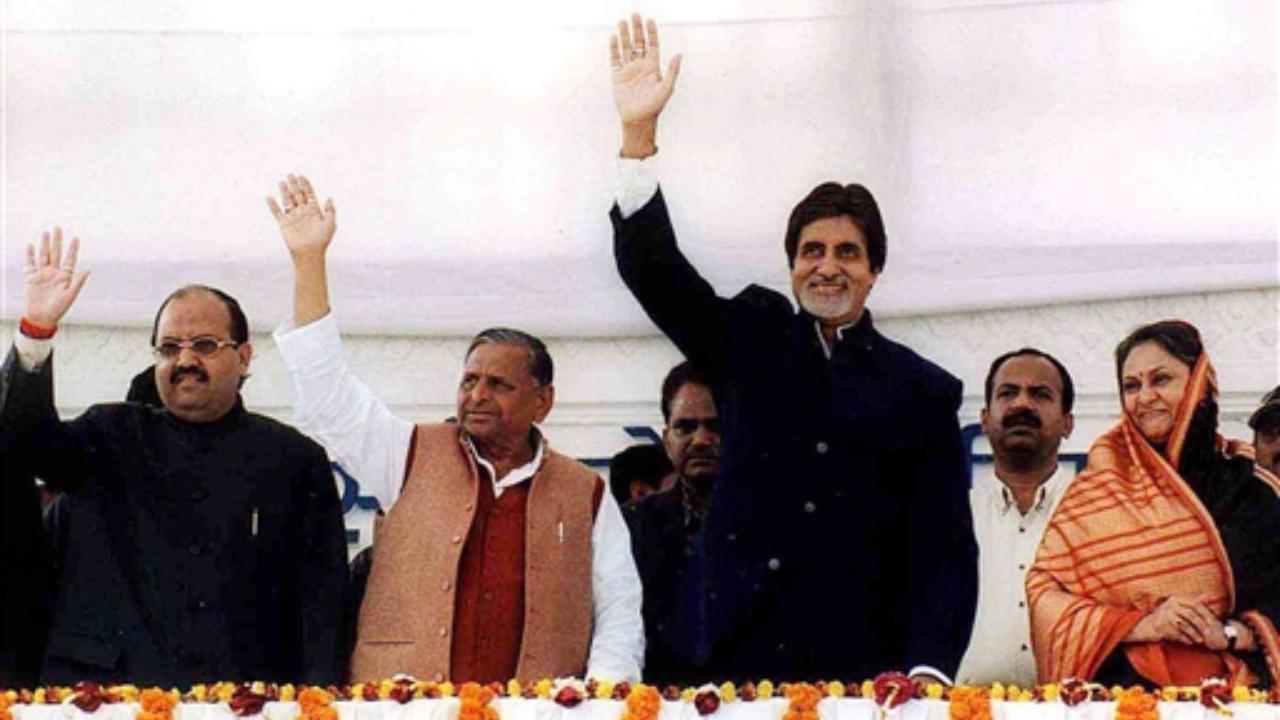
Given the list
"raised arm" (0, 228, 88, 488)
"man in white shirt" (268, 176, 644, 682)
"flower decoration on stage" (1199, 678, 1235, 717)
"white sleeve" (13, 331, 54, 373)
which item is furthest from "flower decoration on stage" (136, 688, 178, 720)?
"flower decoration on stage" (1199, 678, 1235, 717)

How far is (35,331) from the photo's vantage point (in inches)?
212

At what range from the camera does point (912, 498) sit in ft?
17.3

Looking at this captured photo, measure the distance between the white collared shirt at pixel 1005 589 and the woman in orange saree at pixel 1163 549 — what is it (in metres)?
0.13

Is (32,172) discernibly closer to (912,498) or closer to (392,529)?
(392,529)

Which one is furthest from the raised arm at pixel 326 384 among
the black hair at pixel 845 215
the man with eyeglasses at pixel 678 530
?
the black hair at pixel 845 215

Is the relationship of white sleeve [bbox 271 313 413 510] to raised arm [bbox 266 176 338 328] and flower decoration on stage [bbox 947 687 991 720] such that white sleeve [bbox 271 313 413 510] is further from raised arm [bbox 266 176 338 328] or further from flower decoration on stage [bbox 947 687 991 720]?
flower decoration on stage [bbox 947 687 991 720]

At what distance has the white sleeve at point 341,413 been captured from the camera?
5.35 meters

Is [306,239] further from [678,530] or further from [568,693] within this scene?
[568,693]

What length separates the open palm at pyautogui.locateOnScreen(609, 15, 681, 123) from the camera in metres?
5.34

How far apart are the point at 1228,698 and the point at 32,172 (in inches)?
127

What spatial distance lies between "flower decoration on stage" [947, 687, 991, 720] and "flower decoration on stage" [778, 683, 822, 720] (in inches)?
10.6

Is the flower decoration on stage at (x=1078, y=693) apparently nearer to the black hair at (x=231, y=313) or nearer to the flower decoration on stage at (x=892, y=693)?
the flower decoration on stage at (x=892, y=693)

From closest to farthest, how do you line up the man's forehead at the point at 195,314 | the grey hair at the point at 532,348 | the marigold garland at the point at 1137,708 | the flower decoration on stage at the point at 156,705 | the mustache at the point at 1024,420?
the marigold garland at the point at 1137,708 < the flower decoration on stage at the point at 156,705 < the man's forehead at the point at 195,314 < the grey hair at the point at 532,348 < the mustache at the point at 1024,420

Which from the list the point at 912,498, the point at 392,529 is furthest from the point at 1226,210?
the point at 392,529
